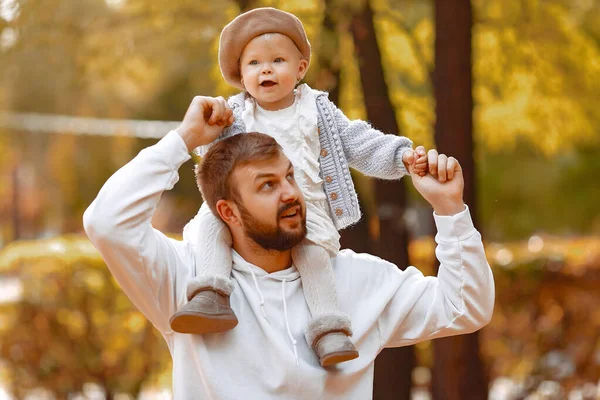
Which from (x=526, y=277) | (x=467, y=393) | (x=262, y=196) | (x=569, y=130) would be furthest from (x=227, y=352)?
(x=569, y=130)

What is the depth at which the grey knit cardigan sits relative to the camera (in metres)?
3.17

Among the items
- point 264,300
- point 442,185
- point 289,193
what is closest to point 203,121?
point 289,193

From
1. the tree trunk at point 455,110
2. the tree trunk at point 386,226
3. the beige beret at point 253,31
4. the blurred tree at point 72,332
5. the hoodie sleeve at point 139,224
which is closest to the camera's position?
the hoodie sleeve at point 139,224

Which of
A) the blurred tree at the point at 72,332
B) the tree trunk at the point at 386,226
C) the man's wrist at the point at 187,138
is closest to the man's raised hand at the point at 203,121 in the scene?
the man's wrist at the point at 187,138

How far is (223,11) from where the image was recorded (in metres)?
7.06

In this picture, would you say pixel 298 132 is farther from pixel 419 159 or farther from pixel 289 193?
pixel 419 159

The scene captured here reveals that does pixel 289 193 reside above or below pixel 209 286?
above

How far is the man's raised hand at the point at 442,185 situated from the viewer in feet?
10.1

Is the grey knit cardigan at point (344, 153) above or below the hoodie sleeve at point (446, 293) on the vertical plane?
above

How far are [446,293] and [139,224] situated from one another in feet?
3.30

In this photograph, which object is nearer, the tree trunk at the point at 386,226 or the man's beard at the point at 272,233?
the man's beard at the point at 272,233

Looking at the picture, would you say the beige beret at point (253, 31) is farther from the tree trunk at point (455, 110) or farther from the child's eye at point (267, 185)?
the tree trunk at point (455, 110)

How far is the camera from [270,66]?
3049 millimetres

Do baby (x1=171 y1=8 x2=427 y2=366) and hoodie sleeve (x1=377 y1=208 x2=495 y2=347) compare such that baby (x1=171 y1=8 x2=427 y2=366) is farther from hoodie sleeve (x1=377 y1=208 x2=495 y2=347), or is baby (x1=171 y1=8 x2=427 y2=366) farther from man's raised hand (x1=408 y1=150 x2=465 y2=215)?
hoodie sleeve (x1=377 y1=208 x2=495 y2=347)
